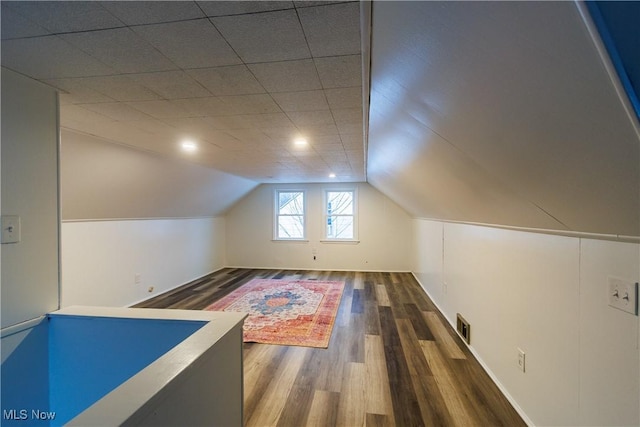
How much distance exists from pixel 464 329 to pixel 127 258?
4.35 metres

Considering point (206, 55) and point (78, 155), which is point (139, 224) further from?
point (206, 55)

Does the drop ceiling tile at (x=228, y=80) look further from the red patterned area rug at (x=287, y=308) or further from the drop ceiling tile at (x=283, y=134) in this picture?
the red patterned area rug at (x=287, y=308)

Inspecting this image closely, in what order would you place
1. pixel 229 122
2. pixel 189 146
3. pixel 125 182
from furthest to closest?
pixel 125 182
pixel 189 146
pixel 229 122

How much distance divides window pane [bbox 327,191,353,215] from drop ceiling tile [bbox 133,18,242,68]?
489 centimetres

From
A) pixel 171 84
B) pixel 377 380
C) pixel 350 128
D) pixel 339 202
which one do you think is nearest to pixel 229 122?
pixel 171 84

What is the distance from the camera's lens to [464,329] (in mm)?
2658

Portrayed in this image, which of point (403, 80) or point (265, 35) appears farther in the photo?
point (403, 80)

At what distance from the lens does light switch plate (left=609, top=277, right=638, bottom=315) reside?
0.98 meters

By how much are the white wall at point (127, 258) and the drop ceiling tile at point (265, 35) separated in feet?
9.54

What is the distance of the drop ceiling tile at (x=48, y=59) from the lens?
1178 mm

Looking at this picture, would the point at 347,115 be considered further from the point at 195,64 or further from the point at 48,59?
the point at 48,59

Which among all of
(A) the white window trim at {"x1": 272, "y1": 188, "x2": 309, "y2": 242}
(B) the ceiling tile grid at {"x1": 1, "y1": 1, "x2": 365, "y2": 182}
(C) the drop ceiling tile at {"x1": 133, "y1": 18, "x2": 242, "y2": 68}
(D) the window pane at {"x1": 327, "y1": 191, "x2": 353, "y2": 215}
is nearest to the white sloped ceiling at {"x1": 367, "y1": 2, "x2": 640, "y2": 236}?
(B) the ceiling tile grid at {"x1": 1, "y1": 1, "x2": 365, "y2": 182}

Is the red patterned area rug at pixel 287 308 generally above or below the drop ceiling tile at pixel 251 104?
below

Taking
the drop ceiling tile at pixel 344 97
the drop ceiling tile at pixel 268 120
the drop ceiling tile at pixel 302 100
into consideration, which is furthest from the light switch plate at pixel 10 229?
the drop ceiling tile at pixel 344 97
